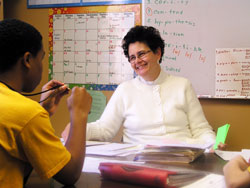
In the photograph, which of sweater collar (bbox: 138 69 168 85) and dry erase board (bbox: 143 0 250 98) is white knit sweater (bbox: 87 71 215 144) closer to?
sweater collar (bbox: 138 69 168 85)

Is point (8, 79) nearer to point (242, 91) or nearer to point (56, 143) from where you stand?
point (56, 143)

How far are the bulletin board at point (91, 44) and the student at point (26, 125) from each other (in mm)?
1560

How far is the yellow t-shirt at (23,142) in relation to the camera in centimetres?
68

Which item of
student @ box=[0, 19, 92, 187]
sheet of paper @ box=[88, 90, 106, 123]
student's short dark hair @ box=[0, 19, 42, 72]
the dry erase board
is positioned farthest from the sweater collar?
student's short dark hair @ box=[0, 19, 42, 72]

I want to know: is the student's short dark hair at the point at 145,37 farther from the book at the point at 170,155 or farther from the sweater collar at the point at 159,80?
the book at the point at 170,155

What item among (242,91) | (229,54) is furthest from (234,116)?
(229,54)

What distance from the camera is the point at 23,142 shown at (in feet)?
2.27

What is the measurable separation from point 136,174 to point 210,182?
21cm

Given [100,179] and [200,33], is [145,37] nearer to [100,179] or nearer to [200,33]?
[200,33]

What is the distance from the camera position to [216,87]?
2160 mm

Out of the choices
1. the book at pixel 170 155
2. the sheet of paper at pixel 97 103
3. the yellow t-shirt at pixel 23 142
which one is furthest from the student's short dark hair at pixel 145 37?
the yellow t-shirt at pixel 23 142

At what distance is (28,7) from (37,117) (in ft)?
7.30

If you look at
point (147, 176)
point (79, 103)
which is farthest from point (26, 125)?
point (147, 176)

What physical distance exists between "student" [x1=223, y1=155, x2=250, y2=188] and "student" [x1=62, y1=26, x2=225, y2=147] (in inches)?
31.0
